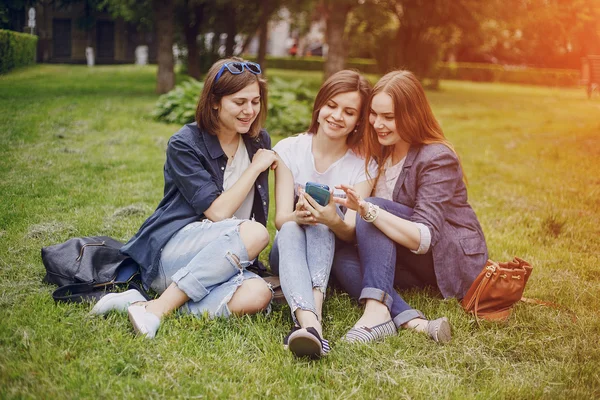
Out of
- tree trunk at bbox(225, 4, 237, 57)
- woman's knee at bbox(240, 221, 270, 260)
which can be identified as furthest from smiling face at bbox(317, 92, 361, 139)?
tree trunk at bbox(225, 4, 237, 57)

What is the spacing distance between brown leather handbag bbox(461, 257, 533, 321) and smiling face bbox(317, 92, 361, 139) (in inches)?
45.9

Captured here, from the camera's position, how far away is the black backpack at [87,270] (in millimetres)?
3246

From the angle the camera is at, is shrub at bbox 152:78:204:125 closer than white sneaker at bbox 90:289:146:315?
No

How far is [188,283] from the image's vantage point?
3082 millimetres

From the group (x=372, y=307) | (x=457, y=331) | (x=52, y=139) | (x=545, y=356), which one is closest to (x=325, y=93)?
(x=372, y=307)

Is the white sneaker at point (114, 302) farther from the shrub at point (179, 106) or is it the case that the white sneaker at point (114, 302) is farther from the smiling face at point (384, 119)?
the shrub at point (179, 106)

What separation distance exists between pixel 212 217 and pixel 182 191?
22 centimetres

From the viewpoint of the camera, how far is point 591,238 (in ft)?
16.8

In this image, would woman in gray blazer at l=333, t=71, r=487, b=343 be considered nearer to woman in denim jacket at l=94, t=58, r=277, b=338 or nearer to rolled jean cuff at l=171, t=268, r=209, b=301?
woman in denim jacket at l=94, t=58, r=277, b=338

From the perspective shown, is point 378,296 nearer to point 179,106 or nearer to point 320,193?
point 320,193

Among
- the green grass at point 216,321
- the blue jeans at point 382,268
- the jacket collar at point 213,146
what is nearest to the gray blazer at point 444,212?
the blue jeans at point 382,268

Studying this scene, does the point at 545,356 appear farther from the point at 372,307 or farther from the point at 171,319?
the point at 171,319

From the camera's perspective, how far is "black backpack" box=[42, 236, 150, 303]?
3246 millimetres

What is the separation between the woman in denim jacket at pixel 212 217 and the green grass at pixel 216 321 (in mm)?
125
